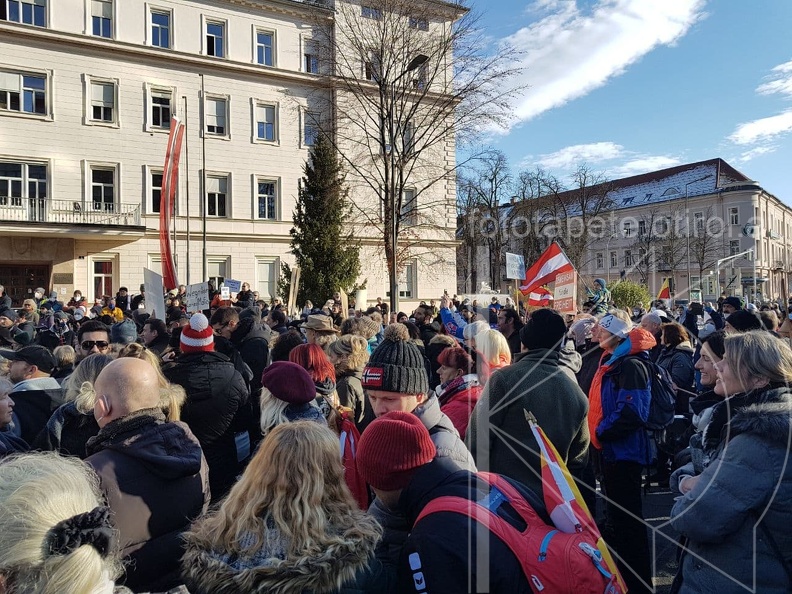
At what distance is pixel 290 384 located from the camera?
11.2ft

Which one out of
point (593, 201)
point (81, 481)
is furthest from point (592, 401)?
point (593, 201)

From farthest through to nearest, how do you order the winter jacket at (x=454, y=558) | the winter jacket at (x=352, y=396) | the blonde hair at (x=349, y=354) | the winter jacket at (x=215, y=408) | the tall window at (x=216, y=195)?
the tall window at (x=216, y=195)
the blonde hair at (x=349, y=354)
the winter jacket at (x=352, y=396)
the winter jacket at (x=215, y=408)
the winter jacket at (x=454, y=558)

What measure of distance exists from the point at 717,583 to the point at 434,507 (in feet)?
4.56

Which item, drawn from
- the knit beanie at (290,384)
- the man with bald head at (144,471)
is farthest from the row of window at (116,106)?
the man with bald head at (144,471)

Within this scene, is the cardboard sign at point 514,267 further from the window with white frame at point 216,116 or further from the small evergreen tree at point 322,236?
the window with white frame at point 216,116

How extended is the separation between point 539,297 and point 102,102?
990 inches

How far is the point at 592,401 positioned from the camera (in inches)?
188

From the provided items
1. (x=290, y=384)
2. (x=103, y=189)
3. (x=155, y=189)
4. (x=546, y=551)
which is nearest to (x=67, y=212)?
(x=103, y=189)

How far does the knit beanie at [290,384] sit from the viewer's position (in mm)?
3416

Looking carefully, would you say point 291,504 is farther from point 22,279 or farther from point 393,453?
point 22,279

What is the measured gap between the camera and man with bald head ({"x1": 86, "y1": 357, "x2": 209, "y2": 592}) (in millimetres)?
2354

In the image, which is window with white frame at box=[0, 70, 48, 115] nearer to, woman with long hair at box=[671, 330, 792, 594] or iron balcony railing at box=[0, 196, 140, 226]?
iron balcony railing at box=[0, 196, 140, 226]

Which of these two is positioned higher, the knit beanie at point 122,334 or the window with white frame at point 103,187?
the window with white frame at point 103,187

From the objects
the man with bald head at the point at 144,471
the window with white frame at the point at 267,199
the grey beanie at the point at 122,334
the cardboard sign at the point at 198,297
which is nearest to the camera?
the man with bald head at the point at 144,471
